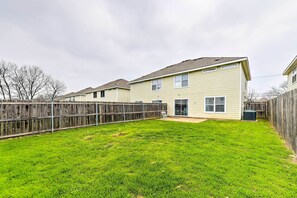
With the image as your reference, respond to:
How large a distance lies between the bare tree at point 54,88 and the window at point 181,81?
3441cm

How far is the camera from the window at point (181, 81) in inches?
573

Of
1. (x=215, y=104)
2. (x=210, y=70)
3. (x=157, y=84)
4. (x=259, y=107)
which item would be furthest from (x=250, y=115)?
(x=157, y=84)

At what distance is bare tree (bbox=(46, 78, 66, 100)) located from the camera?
3645 centimetres

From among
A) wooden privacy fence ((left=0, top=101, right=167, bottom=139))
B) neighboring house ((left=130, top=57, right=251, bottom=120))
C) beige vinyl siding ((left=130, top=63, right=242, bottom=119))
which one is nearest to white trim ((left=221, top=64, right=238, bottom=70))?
neighboring house ((left=130, top=57, right=251, bottom=120))

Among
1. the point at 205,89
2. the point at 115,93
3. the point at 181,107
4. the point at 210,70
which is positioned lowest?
the point at 181,107

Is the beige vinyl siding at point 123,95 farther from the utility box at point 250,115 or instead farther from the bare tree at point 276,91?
the bare tree at point 276,91

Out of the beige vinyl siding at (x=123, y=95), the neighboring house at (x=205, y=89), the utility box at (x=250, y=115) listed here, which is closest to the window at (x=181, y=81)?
the neighboring house at (x=205, y=89)

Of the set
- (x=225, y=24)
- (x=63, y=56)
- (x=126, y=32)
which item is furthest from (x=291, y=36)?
(x=63, y=56)

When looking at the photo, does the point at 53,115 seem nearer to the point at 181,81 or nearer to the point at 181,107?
the point at 181,107

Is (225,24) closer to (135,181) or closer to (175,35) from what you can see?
(175,35)

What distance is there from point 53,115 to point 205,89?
11874 millimetres

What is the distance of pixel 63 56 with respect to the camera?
20.5 m

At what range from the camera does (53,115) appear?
Answer: 7.35 meters

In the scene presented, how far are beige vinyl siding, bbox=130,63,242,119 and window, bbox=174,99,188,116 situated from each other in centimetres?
36
